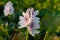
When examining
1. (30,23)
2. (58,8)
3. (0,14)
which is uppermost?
(30,23)

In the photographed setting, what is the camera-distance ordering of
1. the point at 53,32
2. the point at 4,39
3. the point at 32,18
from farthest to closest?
the point at 53,32
the point at 4,39
the point at 32,18

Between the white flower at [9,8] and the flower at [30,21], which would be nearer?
the flower at [30,21]

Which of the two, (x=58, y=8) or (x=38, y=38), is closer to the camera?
(x=38, y=38)

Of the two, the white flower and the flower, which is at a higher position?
the flower

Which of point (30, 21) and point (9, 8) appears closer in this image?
point (30, 21)

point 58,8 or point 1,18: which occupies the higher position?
point 1,18

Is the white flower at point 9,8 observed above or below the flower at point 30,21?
below

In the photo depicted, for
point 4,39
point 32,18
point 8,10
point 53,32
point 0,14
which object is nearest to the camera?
point 32,18

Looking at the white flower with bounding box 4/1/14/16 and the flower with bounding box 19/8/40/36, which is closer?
the flower with bounding box 19/8/40/36

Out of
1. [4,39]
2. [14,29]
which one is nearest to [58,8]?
[14,29]

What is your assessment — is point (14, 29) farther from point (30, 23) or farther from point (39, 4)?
point (39, 4)

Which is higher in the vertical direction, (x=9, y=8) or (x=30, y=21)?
(x=30, y=21)
